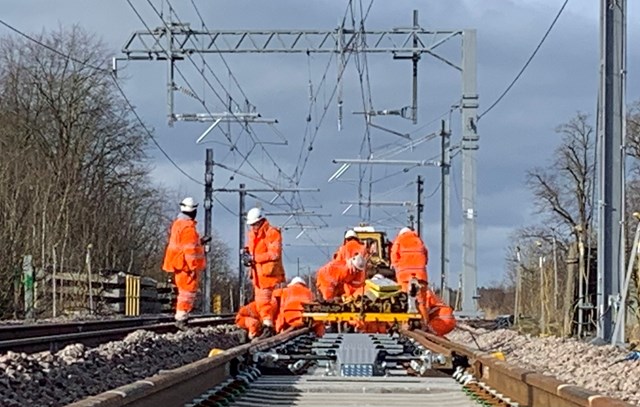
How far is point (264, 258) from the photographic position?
18.7 meters

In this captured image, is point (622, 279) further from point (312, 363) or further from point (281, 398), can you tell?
point (281, 398)

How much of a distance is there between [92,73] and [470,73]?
98.5 feet

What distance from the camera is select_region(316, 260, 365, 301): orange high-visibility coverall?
75.6 feet

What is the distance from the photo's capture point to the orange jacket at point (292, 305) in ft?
70.6

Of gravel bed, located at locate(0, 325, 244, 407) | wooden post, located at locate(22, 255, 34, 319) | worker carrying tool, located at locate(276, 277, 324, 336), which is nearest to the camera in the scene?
gravel bed, located at locate(0, 325, 244, 407)

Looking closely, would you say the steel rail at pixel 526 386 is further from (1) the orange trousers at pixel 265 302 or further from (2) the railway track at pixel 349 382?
(1) the orange trousers at pixel 265 302

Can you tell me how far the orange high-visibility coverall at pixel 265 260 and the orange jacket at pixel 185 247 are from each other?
79 cm

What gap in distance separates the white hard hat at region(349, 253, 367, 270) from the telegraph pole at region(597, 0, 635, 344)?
20.2 feet

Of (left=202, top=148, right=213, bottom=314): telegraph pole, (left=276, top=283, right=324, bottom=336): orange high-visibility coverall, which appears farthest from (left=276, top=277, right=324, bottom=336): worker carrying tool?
(left=202, top=148, right=213, bottom=314): telegraph pole

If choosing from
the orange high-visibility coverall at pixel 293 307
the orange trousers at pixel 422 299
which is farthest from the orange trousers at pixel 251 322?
the orange trousers at pixel 422 299

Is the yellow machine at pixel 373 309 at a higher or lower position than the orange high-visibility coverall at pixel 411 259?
lower

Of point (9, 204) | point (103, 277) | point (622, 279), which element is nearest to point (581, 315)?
point (622, 279)

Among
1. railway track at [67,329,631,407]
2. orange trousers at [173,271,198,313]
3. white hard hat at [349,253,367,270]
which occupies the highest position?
white hard hat at [349,253,367,270]

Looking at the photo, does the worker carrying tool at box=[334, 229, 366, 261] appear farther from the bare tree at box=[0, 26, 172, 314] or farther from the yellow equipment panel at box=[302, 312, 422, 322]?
the bare tree at box=[0, 26, 172, 314]
